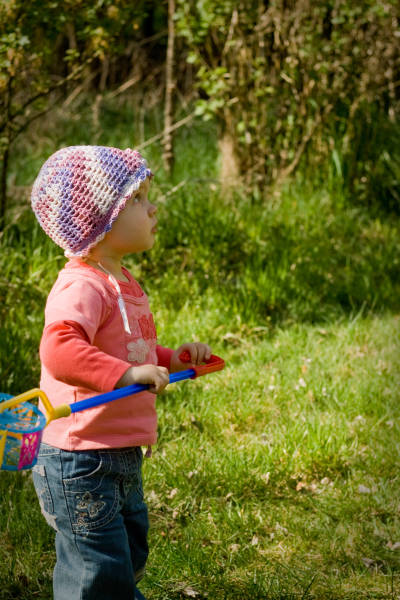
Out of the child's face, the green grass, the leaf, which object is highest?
the child's face

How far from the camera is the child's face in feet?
7.95

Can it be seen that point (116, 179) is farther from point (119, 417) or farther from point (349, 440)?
point (349, 440)

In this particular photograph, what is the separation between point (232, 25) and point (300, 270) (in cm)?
197

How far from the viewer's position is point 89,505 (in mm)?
2287

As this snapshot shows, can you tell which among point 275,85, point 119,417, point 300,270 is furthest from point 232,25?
point 119,417

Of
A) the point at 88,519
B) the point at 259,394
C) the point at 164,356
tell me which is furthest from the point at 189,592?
the point at 259,394

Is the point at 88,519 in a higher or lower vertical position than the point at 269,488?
higher

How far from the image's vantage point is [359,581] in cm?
294

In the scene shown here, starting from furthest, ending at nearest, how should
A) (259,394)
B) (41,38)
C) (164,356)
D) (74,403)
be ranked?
(41,38)
(259,394)
(164,356)
(74,403)

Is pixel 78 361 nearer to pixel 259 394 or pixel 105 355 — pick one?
pixel 105 355

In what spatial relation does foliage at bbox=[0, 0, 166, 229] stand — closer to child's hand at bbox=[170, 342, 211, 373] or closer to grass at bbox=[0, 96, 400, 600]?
grass at bbox=[0, 96, 400, 600]

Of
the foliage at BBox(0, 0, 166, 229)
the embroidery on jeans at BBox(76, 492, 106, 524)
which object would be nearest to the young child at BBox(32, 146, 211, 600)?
the embroidery on jeans at BBox(76, 492, 106, 524)

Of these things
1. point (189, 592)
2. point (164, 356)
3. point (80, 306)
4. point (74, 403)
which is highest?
point (80, 306)

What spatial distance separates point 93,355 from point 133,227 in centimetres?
47
